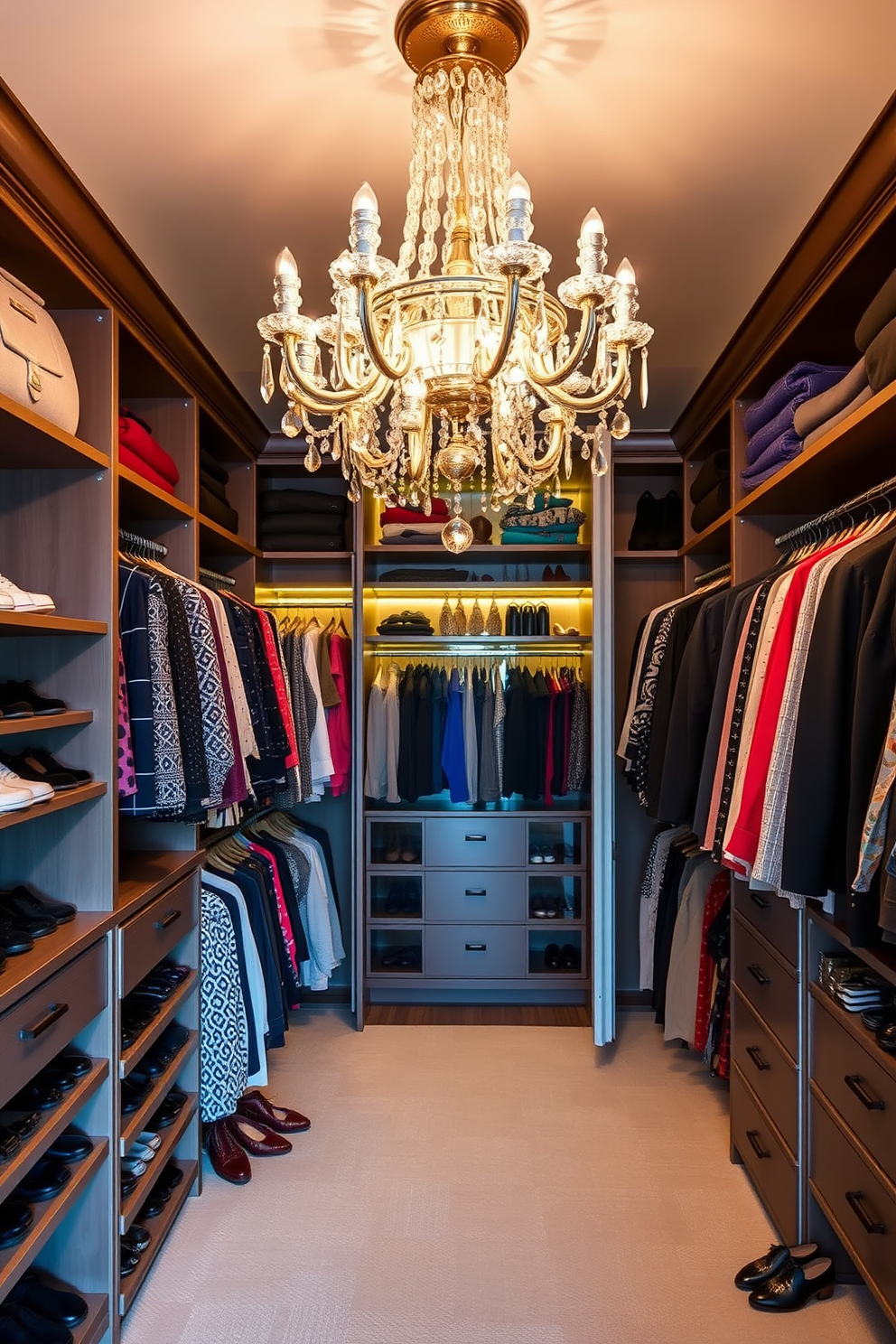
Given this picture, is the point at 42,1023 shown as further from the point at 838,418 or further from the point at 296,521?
the point at 296,521

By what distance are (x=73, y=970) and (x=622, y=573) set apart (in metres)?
2.86

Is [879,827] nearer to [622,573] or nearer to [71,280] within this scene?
[71,280]

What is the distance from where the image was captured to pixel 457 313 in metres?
1.51

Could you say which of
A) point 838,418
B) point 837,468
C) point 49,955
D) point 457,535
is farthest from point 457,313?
point 49,955

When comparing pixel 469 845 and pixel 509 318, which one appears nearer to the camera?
pixel 509 318

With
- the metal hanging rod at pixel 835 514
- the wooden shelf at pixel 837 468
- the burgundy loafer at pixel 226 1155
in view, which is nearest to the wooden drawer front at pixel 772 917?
the metal hanging rod at pixel 835 514

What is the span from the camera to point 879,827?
1.33 m

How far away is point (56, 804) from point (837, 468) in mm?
1830


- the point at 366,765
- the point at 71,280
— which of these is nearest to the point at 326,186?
the point at 71,280

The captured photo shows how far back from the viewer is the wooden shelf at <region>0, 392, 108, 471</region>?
1517 millimetres

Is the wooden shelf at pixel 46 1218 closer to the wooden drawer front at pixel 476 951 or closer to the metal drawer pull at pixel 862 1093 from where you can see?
the metal drawer pull at pixel 862 1093

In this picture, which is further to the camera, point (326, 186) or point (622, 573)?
point (622, 573)

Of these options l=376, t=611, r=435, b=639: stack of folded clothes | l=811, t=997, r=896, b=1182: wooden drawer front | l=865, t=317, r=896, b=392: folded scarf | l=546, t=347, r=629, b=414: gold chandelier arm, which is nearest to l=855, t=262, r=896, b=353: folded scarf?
l=865, t=317, r=896, b=392: folded scarf

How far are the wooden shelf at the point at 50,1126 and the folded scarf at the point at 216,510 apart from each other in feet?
5.51
